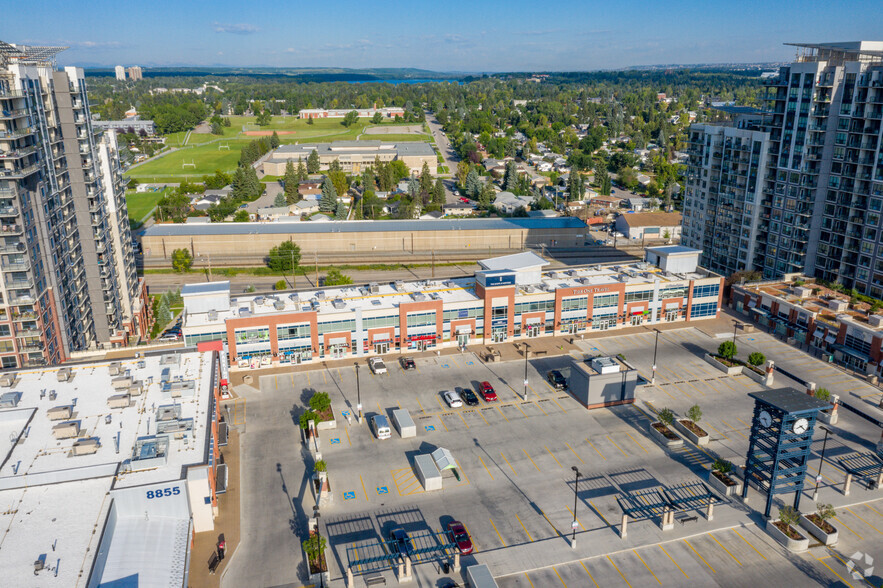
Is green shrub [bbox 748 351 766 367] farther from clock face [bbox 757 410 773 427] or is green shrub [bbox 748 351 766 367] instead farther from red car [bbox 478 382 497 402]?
red car [bbox 478 382 497 402]

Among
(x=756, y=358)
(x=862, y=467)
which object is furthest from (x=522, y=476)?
(x=756, y=358)

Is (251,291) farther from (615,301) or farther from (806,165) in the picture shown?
(806,165)

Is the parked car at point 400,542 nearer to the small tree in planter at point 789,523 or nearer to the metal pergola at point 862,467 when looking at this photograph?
the small tree in planter at point 789,523

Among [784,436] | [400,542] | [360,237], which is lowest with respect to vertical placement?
[400,542]

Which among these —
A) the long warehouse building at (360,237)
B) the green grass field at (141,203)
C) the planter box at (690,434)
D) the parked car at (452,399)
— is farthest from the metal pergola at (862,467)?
the green grass field at (141,203)

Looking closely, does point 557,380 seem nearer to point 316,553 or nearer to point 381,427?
point 381,427
